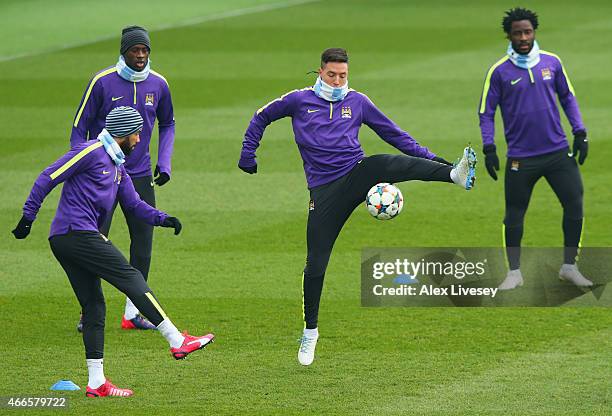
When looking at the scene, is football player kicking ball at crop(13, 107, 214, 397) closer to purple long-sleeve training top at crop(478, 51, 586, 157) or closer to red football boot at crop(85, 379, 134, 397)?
red football boot at crop(85, 379, 134, 397)

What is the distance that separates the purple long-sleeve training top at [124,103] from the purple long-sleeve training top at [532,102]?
281cm

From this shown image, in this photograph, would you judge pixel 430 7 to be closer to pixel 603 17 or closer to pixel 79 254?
pixel 603 17

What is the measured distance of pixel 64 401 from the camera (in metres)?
8.43

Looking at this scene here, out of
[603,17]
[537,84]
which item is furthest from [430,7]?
[537,84]

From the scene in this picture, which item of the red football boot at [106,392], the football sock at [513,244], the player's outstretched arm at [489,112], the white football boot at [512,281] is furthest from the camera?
the football sock at [513,244]

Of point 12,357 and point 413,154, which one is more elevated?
point 413,154

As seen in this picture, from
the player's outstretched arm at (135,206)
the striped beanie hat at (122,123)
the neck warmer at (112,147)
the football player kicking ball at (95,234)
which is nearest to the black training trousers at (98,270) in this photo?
the football player kicking ball at (95,234)

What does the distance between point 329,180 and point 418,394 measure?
177 centimetres

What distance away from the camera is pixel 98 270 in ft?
27.8

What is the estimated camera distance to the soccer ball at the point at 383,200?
9297 millimetres

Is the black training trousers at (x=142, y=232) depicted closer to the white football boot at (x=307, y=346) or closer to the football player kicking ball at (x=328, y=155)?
the football player kicking ball at (x=328, y=155)

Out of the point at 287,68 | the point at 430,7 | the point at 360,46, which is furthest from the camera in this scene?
the point at 430,7

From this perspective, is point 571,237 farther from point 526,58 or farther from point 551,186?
point 526,58

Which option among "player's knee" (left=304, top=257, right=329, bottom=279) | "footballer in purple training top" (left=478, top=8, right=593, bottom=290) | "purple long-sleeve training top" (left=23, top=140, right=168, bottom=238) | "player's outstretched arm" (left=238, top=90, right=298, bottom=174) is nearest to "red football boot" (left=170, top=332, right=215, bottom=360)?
"purple long-sleeve training top" (left=23, top=140, right=168, bottom=238)
